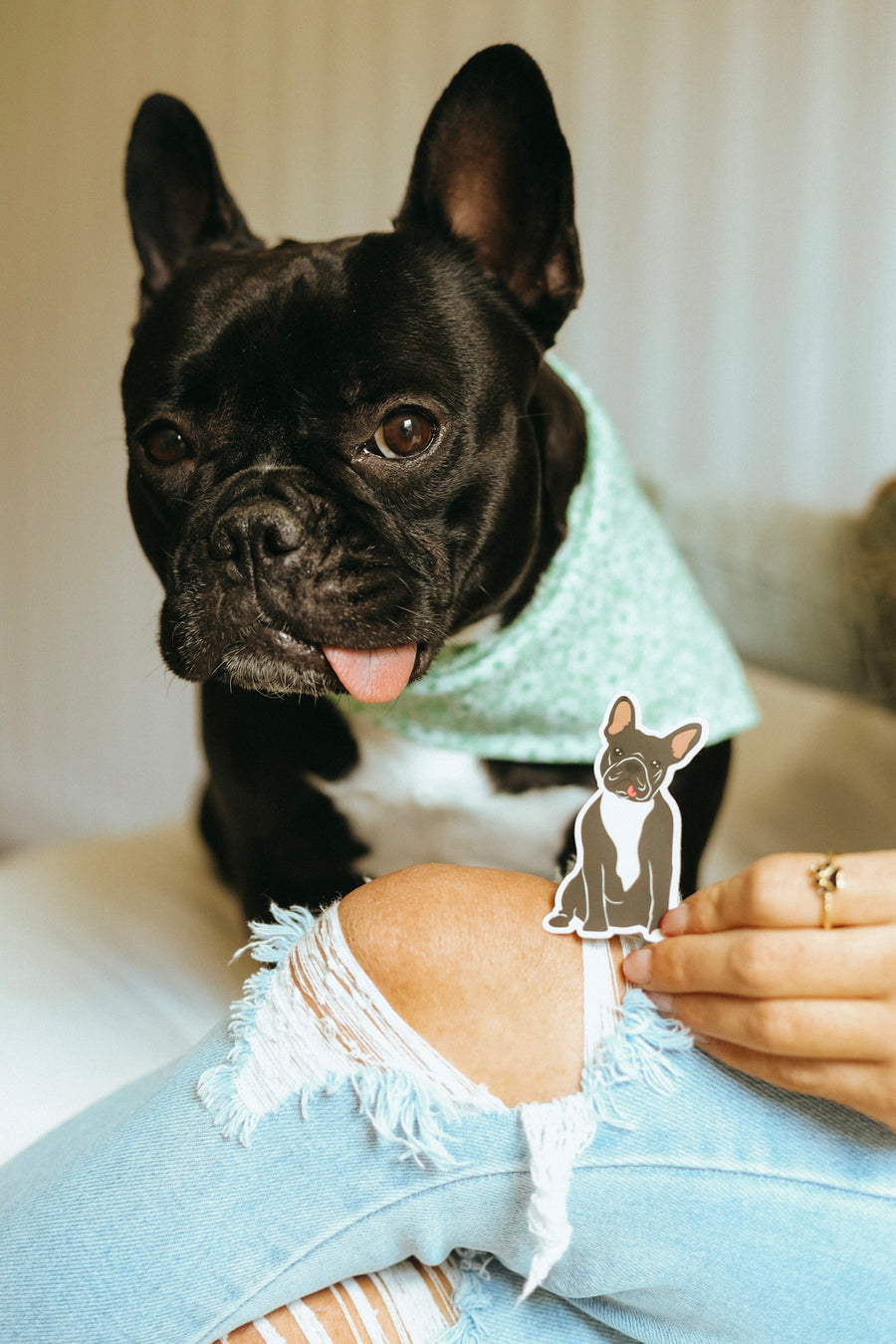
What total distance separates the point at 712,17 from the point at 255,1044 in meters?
2.07

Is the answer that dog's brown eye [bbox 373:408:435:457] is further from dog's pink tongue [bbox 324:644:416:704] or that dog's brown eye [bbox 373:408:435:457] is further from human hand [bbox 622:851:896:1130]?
human hand [bbox 622:851:896:1130]

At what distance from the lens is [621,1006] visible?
1.96 ft

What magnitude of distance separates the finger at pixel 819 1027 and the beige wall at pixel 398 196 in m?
1.16

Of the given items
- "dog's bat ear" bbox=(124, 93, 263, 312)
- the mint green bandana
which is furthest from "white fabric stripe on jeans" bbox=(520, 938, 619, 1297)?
"dog's bat ear" bbox=(124, 93, 263, 312)

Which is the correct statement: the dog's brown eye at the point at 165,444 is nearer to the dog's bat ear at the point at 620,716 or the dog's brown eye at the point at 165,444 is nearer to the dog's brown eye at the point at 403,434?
the dog's brown eye at the point at 403,434

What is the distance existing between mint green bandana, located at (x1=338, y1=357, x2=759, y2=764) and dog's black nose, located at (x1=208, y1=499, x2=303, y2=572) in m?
0.28

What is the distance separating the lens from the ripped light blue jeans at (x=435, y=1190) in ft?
1.87

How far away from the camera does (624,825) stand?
0.59 m

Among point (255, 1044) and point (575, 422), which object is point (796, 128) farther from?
point (255, 1044)

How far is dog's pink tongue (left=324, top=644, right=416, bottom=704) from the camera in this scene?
772 mm

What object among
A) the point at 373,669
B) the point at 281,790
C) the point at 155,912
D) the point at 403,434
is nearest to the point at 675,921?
the point at 373,669

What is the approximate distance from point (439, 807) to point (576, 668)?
0.67 ft

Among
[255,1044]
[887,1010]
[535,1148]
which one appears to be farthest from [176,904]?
[887,1010]

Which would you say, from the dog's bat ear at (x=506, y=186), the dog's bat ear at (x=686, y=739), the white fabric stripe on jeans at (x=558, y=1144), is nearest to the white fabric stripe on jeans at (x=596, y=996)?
the white fabric stripe on jeans at (x=558, y=1144)
